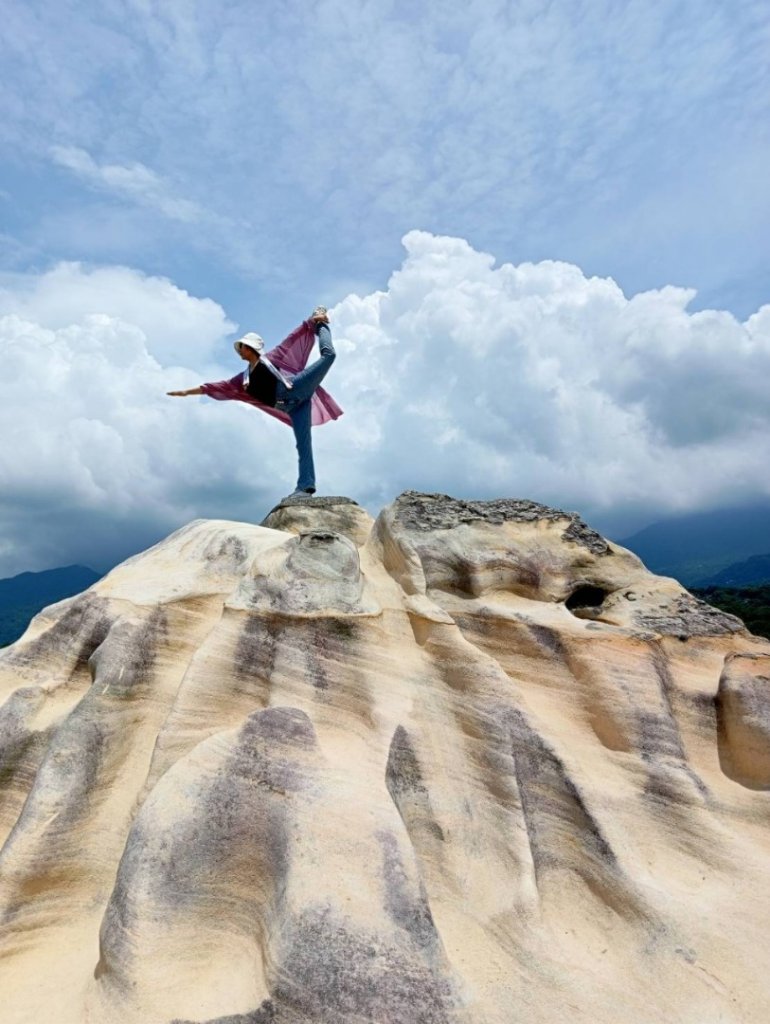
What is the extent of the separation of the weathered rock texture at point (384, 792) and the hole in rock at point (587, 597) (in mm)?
241

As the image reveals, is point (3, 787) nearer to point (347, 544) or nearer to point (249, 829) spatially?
point (249, 829)

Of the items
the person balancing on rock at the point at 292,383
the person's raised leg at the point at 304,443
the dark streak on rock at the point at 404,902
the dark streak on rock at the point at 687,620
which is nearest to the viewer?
the dark streak on rock at the point at 404,902

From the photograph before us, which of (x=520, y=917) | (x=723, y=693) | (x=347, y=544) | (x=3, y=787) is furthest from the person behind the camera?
(x=347, y=544)

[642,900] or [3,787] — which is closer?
[642,900]

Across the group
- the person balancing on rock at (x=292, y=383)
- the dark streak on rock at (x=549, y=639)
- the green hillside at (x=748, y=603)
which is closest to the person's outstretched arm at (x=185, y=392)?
the person balancing on rock at (x=292, y=383)

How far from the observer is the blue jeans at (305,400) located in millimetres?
12234

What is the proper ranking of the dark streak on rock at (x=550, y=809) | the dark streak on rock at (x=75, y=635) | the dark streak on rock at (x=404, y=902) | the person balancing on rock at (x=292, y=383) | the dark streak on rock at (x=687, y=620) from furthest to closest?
the person balancing on rock at (x=292, y=383), the dark streak on rock at (x=687, y=620), the dark streak on rock at (x=75, y=635), the dark streak on rock at (x=550, y=809), the dark streak on rock at (x=404, y=902)

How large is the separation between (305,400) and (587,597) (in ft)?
21.5

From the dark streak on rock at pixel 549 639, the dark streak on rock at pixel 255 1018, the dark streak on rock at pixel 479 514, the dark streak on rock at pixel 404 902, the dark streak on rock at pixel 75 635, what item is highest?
the dark streak on rock at pixel 479 514

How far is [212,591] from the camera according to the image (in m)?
9.02

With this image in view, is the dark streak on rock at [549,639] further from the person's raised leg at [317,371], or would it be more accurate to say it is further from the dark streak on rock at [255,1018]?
the person's raised leg at [317,371]

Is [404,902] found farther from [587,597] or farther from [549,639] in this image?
[587,597]

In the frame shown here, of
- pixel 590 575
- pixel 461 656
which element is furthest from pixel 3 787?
pixel 590 575

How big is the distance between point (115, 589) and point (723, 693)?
8752mm
